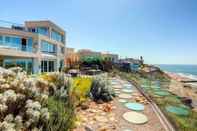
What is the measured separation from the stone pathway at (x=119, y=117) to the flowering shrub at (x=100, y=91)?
1.67ft

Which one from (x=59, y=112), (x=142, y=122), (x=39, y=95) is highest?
(x=39, y=95)

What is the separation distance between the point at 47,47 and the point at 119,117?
19.9 meters

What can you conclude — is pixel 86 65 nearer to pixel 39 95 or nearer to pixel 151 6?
pixel 151 6

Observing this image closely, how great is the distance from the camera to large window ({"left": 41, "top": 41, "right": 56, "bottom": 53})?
21881mm

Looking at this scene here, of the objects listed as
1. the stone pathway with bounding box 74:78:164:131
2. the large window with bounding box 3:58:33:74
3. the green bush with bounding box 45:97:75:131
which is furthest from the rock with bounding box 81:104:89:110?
the large window with bounding box 3:58:33:74

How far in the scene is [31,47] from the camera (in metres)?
19.4

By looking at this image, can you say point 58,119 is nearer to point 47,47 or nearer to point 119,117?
point 119,117

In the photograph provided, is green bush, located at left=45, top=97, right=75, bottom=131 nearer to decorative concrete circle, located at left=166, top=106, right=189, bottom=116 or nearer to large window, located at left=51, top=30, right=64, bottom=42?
decorative concrete circle, located at left=166, top=106, right=189, bottom=116

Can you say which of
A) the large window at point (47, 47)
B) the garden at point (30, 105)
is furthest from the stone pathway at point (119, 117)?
the large window at point (47, 47)

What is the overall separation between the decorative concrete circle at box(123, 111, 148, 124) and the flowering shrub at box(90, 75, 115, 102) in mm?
1882

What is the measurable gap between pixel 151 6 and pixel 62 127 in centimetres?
1315

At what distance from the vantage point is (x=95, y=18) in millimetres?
17031

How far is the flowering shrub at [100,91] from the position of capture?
833 centimetres

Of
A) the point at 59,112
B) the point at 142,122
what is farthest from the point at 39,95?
the point at 142,122
